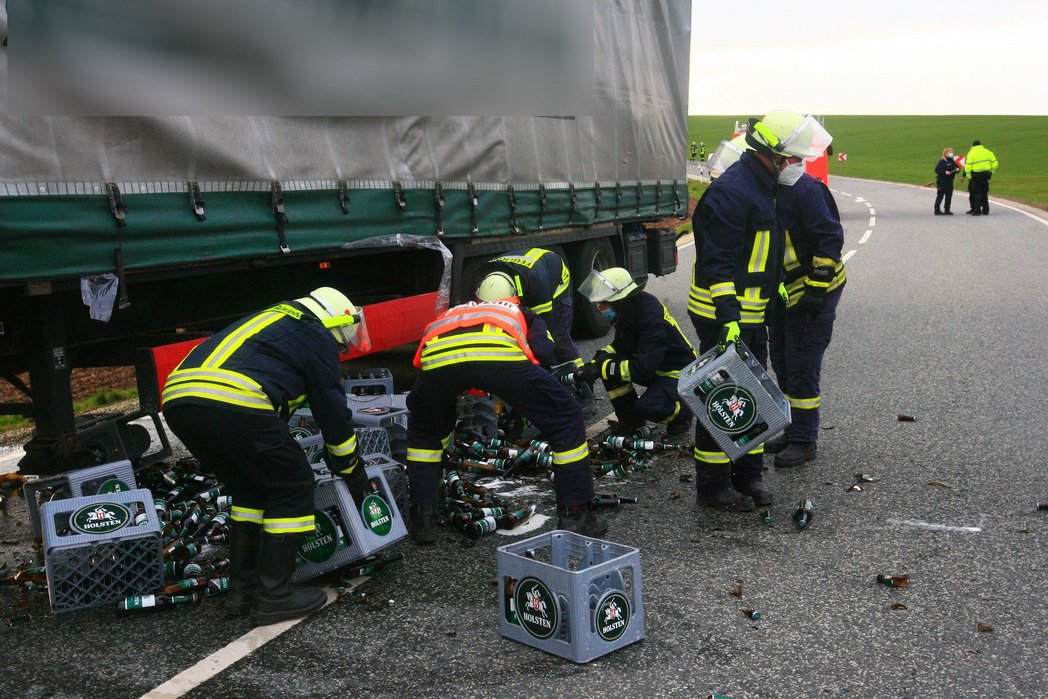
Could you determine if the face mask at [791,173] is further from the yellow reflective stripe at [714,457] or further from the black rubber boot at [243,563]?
the black rubber boot at [243,563]

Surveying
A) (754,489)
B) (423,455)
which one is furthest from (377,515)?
(754,489)

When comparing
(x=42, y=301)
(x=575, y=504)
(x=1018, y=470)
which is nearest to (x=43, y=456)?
(x=42, y=301)

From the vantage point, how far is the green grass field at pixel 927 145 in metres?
50.6

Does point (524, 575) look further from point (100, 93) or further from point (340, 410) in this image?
point (100, 93)

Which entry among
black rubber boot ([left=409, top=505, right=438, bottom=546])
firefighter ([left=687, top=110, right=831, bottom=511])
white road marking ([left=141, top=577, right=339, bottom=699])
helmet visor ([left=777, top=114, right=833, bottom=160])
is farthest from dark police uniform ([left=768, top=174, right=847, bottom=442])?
white road marking ([left=141, top=577, right=339, bottom=699])

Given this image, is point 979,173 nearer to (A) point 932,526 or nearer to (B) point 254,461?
(A) point 932,526

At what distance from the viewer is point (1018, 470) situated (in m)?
6.61

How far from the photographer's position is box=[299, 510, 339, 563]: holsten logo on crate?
16.9 ft

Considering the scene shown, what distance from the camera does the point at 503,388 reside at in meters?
5.49

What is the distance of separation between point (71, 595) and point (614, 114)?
8227 mm

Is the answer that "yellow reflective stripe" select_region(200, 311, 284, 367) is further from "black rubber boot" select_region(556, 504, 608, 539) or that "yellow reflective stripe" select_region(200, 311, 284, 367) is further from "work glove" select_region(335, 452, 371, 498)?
"black rubber boot" select_region(556, 504, 608, 539)

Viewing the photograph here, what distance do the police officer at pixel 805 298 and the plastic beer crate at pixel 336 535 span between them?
9.48 feet

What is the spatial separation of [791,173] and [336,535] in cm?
342

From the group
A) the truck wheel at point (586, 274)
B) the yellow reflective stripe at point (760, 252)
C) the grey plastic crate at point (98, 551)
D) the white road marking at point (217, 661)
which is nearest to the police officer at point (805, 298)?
the yellow reflective stripe at point (760, 252)
